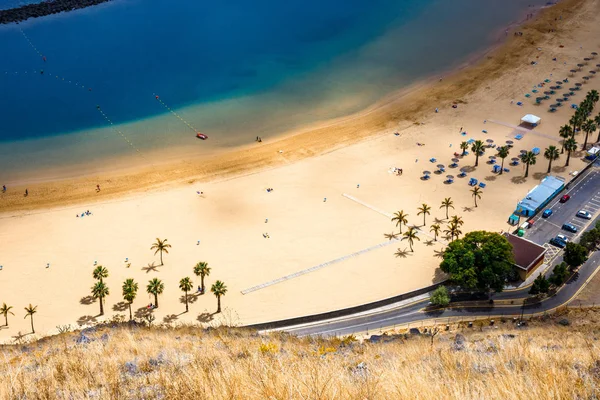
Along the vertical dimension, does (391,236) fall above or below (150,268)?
below

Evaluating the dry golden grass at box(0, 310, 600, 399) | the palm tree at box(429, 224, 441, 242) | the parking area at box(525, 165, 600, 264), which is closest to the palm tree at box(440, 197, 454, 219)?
the palm tree at box(429, 224, 441, 242)

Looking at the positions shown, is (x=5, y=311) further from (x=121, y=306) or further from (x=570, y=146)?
(x=570, y=146)

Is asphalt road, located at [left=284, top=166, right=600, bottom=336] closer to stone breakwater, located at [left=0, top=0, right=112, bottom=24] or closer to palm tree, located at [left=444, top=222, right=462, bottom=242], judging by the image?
palm tree, located at [left=444, top=222, right=462, bottom=242]

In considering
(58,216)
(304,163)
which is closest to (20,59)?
(58,216)

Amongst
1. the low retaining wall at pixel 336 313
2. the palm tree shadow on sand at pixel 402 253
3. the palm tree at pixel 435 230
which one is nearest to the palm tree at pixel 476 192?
the palm tree at pixel 435 230

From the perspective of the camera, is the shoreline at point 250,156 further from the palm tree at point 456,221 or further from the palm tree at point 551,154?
the palm tree at point 456,221

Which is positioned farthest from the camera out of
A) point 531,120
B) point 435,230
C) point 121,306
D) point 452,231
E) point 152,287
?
A: point 531,120

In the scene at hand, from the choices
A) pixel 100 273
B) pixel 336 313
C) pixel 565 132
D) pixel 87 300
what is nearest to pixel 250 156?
pixel 100 273

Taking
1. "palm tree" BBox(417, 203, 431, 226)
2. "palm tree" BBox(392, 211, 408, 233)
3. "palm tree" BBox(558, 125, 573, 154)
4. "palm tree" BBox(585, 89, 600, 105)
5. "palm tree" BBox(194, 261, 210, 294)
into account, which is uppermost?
"palm tree" BBox(585, 89, 600, 105)
